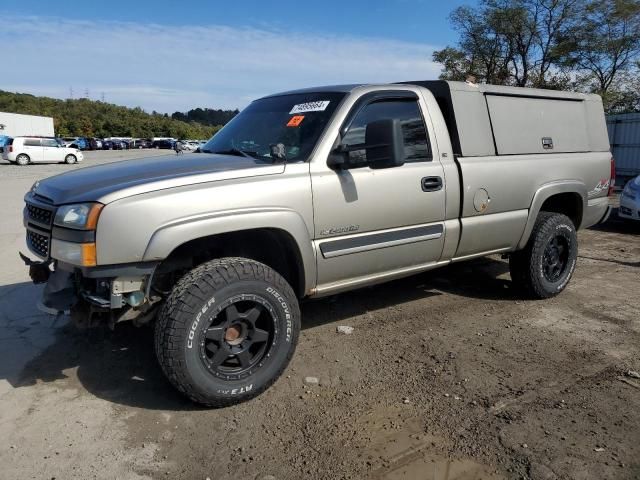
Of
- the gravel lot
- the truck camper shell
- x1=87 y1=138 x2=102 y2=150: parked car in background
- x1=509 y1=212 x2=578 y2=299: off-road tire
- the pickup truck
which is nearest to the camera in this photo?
the gravel lot

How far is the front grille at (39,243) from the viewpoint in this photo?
3.26 meters

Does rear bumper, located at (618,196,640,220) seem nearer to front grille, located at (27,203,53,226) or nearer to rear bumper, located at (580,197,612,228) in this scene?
rear bumper, located at (580,197,612,228)

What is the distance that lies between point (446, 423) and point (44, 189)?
2.88 metres

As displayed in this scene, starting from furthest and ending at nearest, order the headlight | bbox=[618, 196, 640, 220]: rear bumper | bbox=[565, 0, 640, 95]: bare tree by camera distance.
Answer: bbox=[565, 0, 640, 95]: bare tree
bbox=[618, 196, 640, 220]: rear bumper
the headlight

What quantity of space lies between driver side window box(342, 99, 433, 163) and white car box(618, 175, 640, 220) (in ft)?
22.5

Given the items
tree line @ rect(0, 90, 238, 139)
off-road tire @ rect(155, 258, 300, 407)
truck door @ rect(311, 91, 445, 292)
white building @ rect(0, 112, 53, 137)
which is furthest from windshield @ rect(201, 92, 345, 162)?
tree line @ rect(0, 90, 238, 139)

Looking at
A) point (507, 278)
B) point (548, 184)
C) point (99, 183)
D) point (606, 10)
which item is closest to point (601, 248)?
point (507, 278)

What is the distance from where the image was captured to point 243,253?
3773 mm

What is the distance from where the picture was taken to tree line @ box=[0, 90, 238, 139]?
261 ft

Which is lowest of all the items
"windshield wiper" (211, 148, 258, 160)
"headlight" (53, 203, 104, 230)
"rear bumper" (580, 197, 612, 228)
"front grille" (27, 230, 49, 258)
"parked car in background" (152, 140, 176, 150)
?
"rear bumper" (580, 197, 612, 228)

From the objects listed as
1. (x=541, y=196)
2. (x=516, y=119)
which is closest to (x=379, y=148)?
(x=516, y=119)

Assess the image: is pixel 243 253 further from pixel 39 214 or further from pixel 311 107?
pixel 39 214

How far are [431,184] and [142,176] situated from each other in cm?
212

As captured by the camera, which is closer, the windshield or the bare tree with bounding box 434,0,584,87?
the windshield
